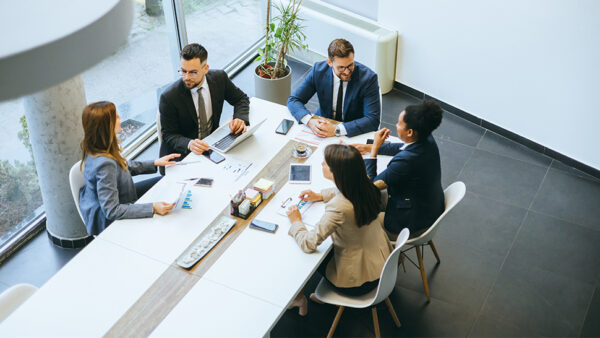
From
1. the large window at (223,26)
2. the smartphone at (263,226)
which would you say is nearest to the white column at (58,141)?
the smartphone at (263,226)

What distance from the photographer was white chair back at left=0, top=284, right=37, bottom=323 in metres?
3.05

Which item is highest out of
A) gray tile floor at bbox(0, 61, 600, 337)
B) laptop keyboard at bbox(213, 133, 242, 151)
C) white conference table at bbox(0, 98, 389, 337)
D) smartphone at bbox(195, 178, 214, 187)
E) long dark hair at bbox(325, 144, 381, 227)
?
long dark hair at bbox(325, 144, 381, 227)

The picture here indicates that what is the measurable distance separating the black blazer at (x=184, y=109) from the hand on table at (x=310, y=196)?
3.23 feet

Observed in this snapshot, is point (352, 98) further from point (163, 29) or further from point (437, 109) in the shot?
point (163, 29)

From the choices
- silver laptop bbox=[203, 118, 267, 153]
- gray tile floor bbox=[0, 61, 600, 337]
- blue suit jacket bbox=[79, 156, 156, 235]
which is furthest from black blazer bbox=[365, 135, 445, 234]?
blue suit jacket bbox=[79, 156, 156, 235]

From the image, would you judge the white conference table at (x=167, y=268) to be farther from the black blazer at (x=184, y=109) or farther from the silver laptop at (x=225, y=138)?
the black blazer at (x=184, y=109)

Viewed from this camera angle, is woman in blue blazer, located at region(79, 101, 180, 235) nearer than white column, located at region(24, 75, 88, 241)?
Yes

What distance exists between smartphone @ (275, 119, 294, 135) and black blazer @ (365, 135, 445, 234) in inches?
29.9

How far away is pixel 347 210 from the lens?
3.08 m

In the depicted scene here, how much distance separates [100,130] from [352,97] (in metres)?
1.94

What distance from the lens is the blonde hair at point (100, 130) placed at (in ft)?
10.7

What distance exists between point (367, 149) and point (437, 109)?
0.71m

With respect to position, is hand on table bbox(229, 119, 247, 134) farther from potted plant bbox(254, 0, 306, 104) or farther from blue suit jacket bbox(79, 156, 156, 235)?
potted plant bbox(254, 0, 306, 104)

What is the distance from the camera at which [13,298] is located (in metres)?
3.10
